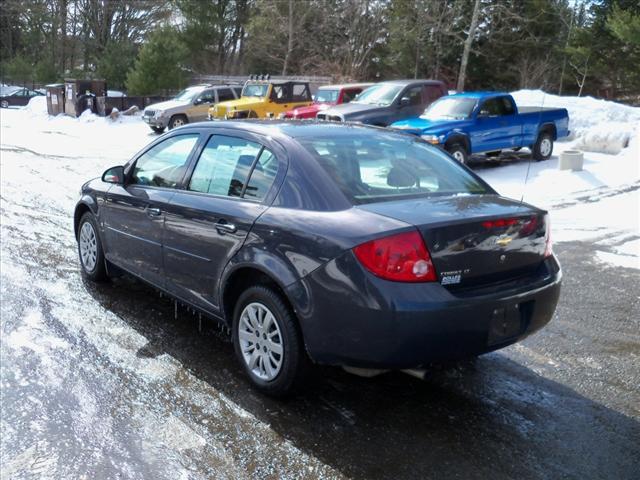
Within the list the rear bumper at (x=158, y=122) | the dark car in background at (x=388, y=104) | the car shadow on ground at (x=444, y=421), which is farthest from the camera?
the rear bumper at (x=158, y=122)

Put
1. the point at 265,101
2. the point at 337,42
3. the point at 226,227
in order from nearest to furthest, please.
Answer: the point at 226,227
the point at 265,101
the point at 337,42

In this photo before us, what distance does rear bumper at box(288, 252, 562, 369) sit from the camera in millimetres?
3283

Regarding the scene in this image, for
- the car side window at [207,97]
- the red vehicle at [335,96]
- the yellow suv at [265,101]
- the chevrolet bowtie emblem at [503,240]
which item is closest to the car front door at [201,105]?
the car side window at [207,97]

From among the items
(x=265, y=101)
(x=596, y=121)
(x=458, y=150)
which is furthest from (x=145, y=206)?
(x=596, y=121)

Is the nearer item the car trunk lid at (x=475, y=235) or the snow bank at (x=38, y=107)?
the car trunk lid at (x=475, y=235)

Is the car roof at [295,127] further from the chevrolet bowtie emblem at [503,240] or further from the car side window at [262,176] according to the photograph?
the chevrolet bowtie emblem at [503,240]

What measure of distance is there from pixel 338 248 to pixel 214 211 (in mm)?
1165

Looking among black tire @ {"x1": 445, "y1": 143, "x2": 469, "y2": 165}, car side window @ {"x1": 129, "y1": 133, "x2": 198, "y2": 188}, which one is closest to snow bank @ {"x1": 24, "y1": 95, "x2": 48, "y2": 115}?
black tire @ {"x1": 445, "y1": 143, "x2": 469, "y2": 165}

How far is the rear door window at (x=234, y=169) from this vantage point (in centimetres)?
412

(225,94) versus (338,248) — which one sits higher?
(338,248)

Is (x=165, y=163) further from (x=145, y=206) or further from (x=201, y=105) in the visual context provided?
(x=201, y=105)

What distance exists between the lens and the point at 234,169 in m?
4.36

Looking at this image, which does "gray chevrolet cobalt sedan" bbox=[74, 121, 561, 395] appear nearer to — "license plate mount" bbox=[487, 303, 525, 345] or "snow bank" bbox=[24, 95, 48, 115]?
"license plate mount" bbox=[487, 303, 525, 345]

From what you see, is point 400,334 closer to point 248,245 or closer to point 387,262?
point 387,262
